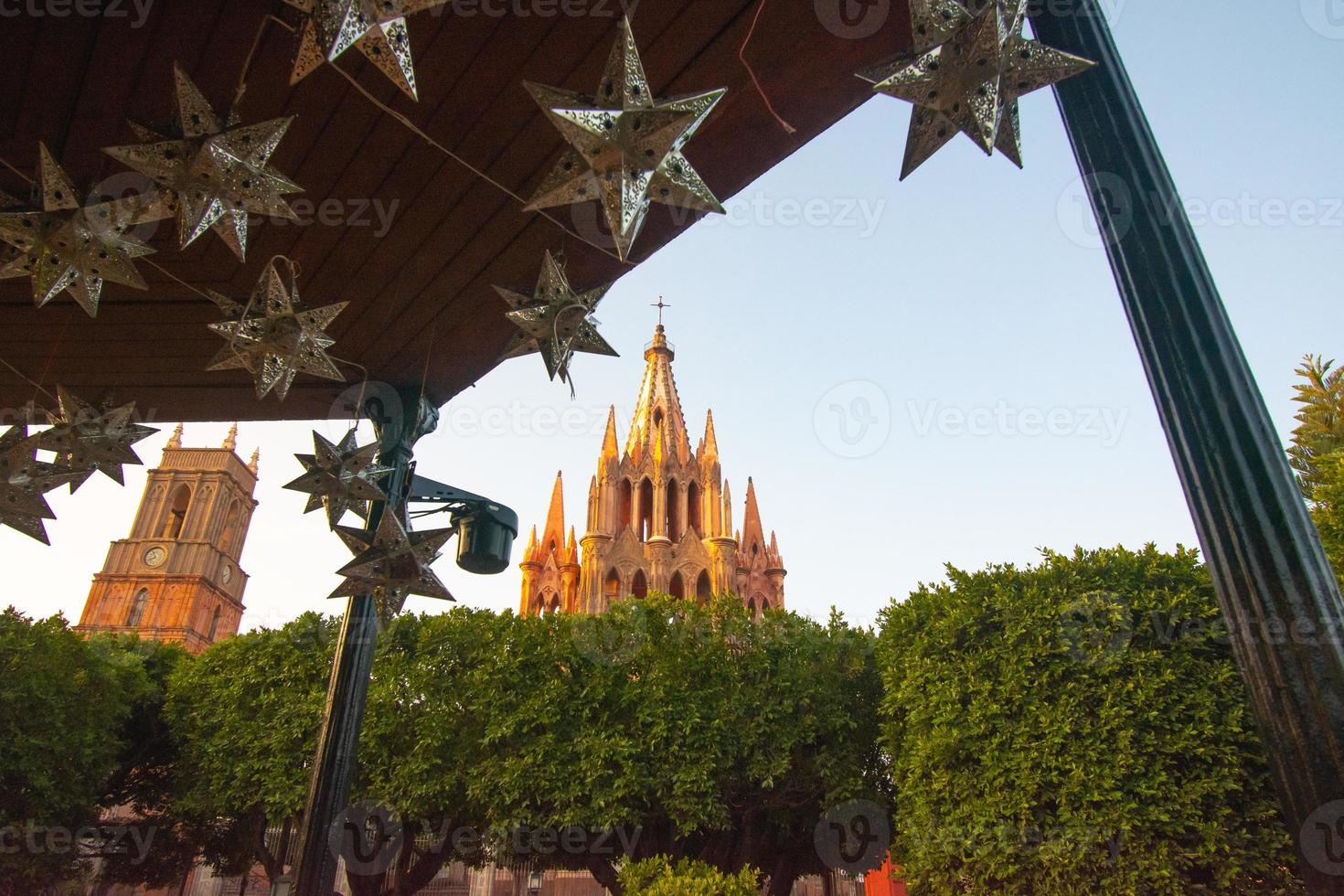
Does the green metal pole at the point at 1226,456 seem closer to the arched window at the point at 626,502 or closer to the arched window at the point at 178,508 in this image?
the arched window at the point at 626,502

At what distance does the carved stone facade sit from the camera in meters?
37.7

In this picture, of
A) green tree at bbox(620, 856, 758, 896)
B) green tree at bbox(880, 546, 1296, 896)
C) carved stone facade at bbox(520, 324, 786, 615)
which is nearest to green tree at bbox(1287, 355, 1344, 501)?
green tree at bbox(880, 546, 1296, 896)

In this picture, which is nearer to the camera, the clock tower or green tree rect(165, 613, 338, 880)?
green tree rect(165, 613, 338, 880)

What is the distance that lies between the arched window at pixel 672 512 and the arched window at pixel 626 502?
1776 mm

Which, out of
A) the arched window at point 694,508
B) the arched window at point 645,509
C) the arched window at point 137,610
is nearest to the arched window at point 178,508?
the arched window at point 137,610

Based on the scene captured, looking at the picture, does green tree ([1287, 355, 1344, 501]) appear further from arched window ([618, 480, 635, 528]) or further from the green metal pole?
arched window ([618, 480, 635, 528])

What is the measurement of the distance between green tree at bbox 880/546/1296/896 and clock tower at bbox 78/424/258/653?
210ft

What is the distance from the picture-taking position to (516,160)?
14.4 ft

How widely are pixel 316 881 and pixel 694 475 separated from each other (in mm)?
37307

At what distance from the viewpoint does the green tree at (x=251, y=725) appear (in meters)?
17.1

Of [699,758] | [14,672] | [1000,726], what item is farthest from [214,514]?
[1000,726]

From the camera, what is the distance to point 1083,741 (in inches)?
443

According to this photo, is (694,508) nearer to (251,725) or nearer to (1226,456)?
(251,725)

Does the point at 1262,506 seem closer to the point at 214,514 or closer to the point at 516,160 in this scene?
the point at 516,160
